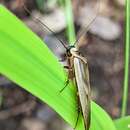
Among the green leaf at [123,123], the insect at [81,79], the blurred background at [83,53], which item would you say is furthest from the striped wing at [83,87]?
the blurred background at [83,53]

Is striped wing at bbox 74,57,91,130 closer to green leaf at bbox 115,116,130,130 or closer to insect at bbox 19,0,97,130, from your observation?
insect at bbox 19,0,97,130

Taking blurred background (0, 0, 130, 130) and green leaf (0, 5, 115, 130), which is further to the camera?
blurred background (0, 0, 130, 130)

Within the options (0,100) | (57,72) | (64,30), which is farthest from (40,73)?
(64,30)

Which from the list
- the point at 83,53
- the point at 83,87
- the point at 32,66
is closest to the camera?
the point at 32,66

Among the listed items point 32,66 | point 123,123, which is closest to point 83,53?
point 123,123

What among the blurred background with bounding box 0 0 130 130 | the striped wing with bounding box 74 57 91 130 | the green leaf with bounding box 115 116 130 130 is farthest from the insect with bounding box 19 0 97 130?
the blurred background with bounding box 0 0 130 130

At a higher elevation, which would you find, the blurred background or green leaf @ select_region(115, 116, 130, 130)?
green leaf @ select_region(115, 116, 130, 130)

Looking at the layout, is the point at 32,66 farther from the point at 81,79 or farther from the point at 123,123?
the point at 123,123

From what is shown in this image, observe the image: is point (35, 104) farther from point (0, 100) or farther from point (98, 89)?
point (98, 89)
